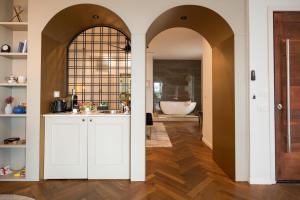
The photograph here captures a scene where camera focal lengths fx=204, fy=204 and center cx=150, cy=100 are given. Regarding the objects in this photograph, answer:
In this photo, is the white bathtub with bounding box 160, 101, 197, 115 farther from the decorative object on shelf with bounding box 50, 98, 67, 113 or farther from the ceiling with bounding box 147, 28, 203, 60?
the decorative object on shelf with bounding box 50, 98, 67, 113

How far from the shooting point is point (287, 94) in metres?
2.61

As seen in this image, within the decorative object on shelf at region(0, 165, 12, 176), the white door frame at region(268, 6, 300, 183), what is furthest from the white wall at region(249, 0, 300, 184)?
the decorative object on shelf at region(0, 165, 12, 176)

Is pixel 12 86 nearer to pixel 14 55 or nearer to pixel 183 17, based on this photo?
pixel 14 55

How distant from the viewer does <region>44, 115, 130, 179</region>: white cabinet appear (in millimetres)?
2689

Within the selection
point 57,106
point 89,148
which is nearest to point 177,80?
point 57,106

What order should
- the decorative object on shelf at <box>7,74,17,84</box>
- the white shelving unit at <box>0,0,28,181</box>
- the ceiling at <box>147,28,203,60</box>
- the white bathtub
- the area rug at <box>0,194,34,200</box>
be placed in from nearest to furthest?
the area rug at <box>0,194,34,200</box> → the decorative object on shelf at <box>7,74,17,84</box> → the white shelving unit at <box>0,0,28,181</box> → the ceiling at <box>147,28,203,60</box> → the white bathtub

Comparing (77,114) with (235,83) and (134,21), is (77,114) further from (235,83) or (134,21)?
(235,83)

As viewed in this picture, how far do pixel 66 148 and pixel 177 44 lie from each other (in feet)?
16.7

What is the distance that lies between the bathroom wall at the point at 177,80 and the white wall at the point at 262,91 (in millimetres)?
6603

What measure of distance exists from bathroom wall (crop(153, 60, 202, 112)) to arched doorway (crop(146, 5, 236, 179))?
18.9 feet

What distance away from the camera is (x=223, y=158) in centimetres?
307

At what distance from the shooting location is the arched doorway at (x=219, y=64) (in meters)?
2.73

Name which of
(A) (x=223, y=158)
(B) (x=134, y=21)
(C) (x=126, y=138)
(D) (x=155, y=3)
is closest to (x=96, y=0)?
(B) (x=134, y=21)

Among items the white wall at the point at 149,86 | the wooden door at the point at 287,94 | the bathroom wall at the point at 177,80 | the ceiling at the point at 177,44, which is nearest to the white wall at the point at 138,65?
the wooden door at the point at 287,94
